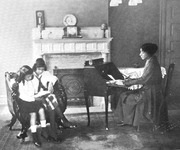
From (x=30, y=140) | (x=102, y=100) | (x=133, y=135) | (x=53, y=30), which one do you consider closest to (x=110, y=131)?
(x=133, y=135)

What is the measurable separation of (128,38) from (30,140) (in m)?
3.68

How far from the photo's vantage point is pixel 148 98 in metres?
4.09

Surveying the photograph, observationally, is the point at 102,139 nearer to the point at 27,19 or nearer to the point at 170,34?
the point at 27,19

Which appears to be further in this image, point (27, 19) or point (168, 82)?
point (27, 19)

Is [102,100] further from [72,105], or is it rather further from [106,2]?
[106,2]

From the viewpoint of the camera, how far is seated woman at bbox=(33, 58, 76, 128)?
13.2 ft

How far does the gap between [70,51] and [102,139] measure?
2.28 m

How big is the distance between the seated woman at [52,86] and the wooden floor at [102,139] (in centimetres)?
18

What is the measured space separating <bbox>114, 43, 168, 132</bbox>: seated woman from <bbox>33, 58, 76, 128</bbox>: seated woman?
34.0 inches

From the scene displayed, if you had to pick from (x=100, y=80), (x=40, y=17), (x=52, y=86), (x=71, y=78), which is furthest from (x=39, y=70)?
(x=40, y=17)

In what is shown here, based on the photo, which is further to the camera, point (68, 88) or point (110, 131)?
point (68, 88)

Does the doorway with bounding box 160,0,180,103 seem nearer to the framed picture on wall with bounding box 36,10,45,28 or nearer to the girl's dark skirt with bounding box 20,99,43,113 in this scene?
the framed picture on wall with bounding box 36,10,45,28

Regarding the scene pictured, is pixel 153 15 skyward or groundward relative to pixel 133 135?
skyward

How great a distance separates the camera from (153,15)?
257 inches
